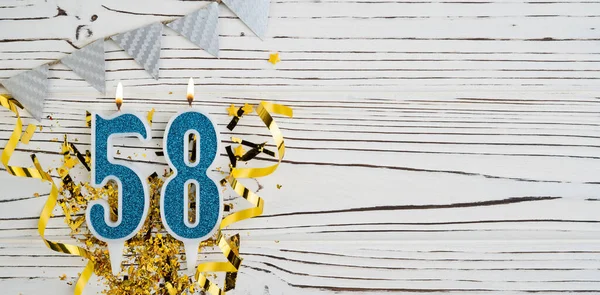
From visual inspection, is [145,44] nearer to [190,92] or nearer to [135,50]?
[135,50]

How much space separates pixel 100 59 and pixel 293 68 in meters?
0.41

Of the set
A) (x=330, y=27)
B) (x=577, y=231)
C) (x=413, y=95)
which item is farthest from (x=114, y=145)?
(x=577, y=231)

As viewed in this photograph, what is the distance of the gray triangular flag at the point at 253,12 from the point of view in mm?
1124

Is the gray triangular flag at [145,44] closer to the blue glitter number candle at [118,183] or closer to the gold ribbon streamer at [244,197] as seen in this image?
the blue glitter number candle at [118,183]

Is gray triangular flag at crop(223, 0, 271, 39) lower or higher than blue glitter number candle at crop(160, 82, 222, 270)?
higher

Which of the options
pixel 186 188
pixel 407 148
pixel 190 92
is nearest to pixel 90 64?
pixel 190 92

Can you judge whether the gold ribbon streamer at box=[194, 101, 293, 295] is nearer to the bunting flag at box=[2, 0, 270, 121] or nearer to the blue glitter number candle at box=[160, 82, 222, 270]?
the blue glitter number candle at box=[160, 82, 222, 270]

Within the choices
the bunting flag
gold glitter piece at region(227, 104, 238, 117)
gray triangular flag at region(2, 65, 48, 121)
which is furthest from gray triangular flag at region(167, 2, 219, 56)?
gray triangular flag at region(2, 65, 48, 121)

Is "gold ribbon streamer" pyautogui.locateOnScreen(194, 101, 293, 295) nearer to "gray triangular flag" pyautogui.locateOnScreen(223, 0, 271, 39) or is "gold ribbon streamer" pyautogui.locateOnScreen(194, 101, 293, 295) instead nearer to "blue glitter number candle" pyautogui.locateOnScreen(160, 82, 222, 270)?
"blue glitter number candle" pyautogui.locateOnScreen(160, 82, 222, 270)

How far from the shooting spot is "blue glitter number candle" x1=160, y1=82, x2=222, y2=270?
1.09 m

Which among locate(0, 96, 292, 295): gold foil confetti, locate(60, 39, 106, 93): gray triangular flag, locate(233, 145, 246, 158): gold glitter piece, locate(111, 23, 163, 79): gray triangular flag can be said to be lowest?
locate(0, 96, 292, 295): gold foil confetti

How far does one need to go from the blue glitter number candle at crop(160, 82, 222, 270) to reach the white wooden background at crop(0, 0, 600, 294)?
6cm

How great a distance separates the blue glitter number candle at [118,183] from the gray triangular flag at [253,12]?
0.30 metres

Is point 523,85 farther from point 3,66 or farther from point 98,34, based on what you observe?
point 3,66
